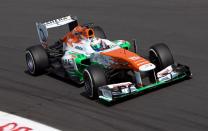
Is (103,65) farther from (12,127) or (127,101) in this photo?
(12,127)

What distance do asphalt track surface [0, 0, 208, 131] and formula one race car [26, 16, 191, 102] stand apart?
28cm

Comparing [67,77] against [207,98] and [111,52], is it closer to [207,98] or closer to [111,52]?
[111,52]

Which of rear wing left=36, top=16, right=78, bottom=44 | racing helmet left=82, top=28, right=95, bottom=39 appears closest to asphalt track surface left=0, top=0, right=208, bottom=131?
rear wing left=36, top=16, right=78, bottom=44

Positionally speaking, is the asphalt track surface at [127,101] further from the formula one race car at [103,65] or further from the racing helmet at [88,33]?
the racing helmet at [88,33]

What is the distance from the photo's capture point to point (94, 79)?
10.9 m

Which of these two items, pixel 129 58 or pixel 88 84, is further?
pixel 88 84

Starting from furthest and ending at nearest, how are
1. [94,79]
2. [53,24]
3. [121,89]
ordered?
[53,24] → [94,79] → [121,89]

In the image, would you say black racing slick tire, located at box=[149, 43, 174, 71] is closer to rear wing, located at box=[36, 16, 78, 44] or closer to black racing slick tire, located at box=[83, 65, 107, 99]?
black racing slick tire, located at box=[83, 65, 107, 99]

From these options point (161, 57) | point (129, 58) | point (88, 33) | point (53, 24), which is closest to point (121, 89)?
point (129, 58)

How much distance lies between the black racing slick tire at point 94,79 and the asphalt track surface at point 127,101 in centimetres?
24

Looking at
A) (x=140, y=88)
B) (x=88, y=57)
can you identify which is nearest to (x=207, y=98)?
(x=140, y=88)

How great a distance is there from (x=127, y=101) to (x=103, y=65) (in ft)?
4.08

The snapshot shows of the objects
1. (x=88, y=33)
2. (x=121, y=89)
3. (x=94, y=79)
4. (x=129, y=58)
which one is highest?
(x=88, y=33)

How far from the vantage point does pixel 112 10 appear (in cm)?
2125
